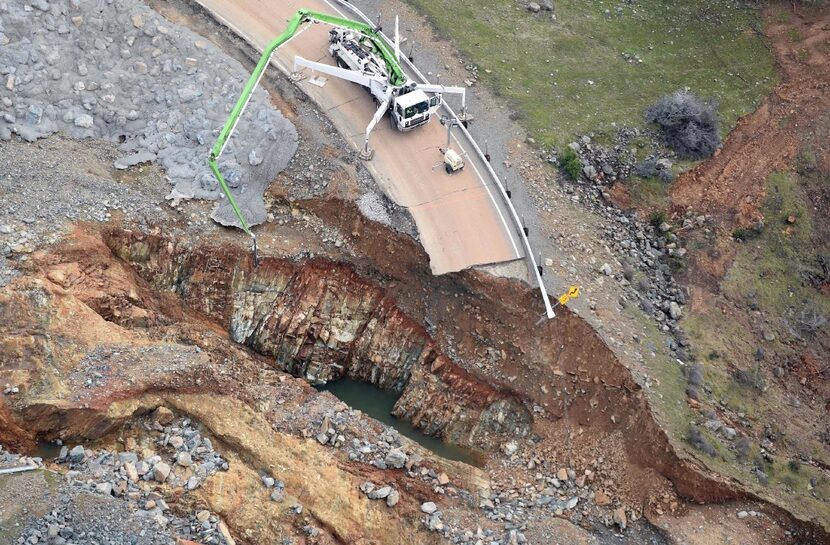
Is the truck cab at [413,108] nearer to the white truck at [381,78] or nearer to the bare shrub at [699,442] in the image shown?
the white truck at [381,78]

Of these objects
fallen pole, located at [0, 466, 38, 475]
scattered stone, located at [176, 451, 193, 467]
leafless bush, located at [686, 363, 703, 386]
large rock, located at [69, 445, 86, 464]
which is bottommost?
large rock, located at [69, 445, 86, 464]

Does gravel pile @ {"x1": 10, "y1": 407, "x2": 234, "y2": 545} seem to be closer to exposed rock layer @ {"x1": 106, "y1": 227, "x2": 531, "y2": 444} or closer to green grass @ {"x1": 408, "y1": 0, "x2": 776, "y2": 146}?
exposed rock layer @ {"x1": 106, "y1": 227, "x2": 531, "y2": 444}

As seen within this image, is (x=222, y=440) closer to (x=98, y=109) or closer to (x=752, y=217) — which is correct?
(x=98, y=109)

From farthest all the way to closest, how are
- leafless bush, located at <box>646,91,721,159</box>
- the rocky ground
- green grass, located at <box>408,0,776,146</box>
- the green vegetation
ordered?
green grass, located at <box>408,0,776,146</box> < leafless bush, located at <box>646,91,721,159</box> < the green vegetation < the rocky ground

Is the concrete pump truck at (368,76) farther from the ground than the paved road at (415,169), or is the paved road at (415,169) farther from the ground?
the concrete pump truck at (368,76)

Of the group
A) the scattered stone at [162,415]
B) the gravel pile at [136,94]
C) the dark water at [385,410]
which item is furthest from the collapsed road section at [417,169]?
the scattered stone at [162,415]

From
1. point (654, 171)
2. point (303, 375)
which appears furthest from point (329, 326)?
point (654, 171)

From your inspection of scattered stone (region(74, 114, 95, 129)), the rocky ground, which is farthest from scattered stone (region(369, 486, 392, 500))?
scattered stone (region(74, 114, 95, 129))
